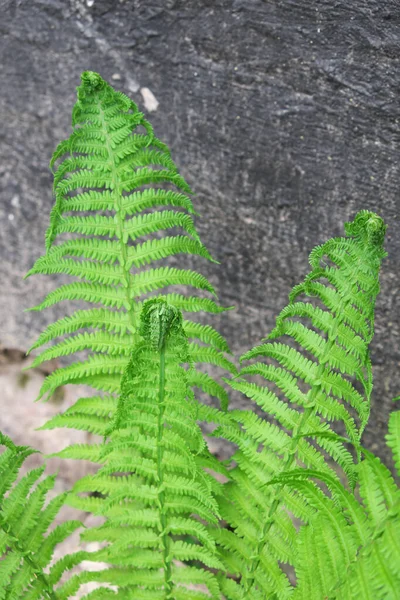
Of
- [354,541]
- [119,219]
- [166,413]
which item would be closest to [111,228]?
[119,219]

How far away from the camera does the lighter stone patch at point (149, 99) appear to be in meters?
2.62

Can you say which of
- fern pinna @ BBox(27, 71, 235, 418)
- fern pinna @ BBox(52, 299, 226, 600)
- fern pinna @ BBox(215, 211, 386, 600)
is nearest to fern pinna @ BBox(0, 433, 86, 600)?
fern pinna @ BBox(52, 299, 226, 600)

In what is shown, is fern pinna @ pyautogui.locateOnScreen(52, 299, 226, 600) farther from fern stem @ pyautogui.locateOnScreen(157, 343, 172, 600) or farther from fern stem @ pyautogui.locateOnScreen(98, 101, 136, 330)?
fern stem @ pyautogui.locateOnScreen(98, 101, 136, 330)

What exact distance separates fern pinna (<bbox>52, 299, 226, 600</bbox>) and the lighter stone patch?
139 centimetres

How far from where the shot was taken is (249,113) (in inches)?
97.6

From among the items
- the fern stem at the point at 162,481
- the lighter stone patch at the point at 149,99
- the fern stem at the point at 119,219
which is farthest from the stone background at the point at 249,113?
the fern stem at the point at 162,481

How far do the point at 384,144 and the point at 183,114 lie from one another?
85 centimetres

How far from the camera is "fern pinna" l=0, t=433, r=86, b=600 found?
184cm

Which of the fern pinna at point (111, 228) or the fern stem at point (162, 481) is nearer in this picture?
the fern stem at point (162, 481)

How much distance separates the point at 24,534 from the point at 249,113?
1.78 m

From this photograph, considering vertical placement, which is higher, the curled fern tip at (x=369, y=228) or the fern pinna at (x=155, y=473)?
the curled fern tip at (x=369, y=228)

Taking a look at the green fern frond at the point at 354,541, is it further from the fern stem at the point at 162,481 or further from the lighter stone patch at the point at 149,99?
the lighter stone patch at the point at 149,99

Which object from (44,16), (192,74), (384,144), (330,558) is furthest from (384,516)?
(44,16)

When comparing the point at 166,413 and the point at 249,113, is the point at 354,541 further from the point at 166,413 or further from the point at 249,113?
the point at 249,113
